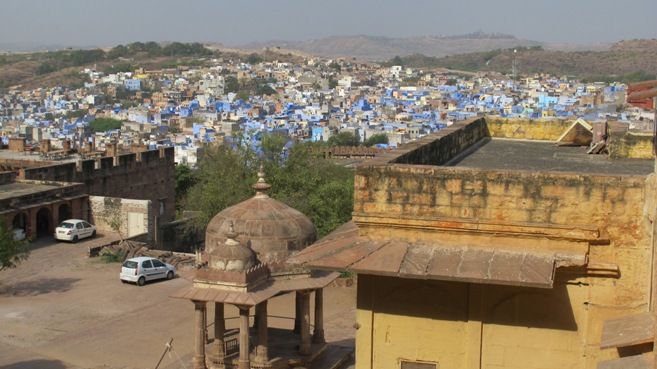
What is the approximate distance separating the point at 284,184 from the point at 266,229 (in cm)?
1538

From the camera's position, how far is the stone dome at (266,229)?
13.0m

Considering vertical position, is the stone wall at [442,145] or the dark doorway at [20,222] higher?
the stone wall at [442,145]

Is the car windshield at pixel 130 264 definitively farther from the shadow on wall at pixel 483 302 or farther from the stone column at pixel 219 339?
the shadow on wall at pixel 483 302

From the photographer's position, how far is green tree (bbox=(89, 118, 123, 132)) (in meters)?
92.9

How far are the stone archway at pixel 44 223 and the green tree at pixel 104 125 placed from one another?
6674 centimetres

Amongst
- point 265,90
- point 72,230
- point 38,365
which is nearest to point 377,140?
point 72,230

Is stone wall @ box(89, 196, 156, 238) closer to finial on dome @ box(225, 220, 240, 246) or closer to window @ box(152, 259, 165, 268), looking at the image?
window @ box(152, 259, 165, 268)

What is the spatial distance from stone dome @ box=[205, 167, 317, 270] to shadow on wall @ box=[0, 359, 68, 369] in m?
4.37

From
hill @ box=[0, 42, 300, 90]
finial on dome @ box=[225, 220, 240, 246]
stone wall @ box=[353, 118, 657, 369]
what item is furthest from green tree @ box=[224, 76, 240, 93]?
stone wall @ box=[353, 118, 657, 369]

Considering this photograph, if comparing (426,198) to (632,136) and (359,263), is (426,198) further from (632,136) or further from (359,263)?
(632,136)

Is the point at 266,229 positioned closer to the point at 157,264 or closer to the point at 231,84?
the point at 157,264

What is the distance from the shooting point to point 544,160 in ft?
36.9

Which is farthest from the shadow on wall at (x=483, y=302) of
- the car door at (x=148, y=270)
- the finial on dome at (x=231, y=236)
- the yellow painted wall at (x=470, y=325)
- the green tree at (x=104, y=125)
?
the green tree at (x=104, y=125)

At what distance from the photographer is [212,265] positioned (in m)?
12.2
